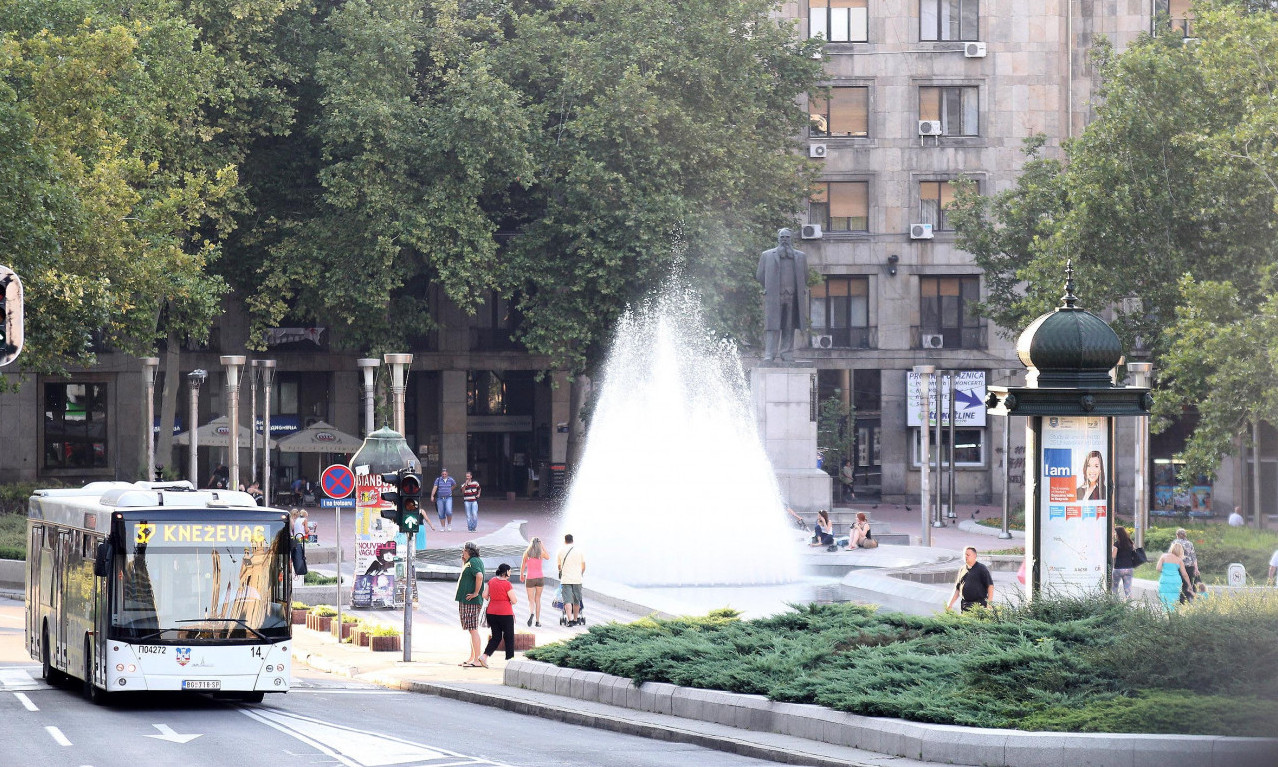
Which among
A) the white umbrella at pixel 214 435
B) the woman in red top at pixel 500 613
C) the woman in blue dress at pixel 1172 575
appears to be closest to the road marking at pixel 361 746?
the woman in red top at pixel 500 613

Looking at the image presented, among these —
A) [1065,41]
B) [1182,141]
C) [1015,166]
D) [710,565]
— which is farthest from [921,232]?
[710,565]

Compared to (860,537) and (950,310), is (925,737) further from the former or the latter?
(950,310)

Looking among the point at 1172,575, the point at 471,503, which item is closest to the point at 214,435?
the point at 471,503

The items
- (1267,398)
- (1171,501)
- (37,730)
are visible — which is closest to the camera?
(37,730)

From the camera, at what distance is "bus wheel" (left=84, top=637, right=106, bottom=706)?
61.2 ft

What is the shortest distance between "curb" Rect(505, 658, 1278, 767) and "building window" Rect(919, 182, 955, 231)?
138 ft

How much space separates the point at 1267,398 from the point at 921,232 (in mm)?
22237

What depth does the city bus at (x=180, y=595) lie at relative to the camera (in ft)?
59.0

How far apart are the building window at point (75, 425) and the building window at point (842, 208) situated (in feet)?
82.6

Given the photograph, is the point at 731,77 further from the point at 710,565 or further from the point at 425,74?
the point at 710,565

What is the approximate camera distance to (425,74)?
170ft

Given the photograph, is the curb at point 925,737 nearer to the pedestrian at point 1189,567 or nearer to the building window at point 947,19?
the pedestrian at point 1189,567

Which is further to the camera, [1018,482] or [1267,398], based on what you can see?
[1018,482]

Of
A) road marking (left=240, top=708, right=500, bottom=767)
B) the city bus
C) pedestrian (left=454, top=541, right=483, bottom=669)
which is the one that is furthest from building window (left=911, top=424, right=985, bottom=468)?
road marking (left=240, top=708, right=500, bottom=767)
